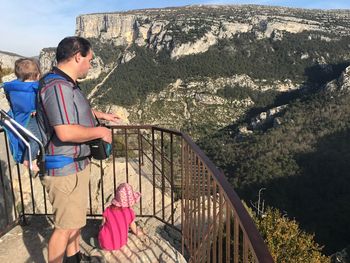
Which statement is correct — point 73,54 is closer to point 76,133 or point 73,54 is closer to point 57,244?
point 76,133

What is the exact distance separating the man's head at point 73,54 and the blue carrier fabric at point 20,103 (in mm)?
239

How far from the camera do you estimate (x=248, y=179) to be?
47.4m

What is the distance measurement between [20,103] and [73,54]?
47 cm

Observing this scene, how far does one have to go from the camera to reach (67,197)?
2326 millimetres

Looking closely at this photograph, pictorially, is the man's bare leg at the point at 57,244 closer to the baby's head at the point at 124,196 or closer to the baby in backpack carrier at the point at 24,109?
the baby in backpack carrier at the point at 24,109

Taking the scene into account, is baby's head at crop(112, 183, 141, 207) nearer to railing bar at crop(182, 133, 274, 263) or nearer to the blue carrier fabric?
the blue carrier fabric

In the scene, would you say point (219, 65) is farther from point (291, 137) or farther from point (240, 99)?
point (291, 137)

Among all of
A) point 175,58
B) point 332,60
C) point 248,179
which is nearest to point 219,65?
point 175,58

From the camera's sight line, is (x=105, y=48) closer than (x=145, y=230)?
No

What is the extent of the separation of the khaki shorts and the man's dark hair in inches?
27.9

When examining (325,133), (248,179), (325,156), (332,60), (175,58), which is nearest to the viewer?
(248,179)

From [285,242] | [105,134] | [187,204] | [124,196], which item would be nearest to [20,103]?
[105,134]

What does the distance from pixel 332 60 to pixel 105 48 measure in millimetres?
63227

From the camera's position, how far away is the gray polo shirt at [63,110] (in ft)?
6.76
